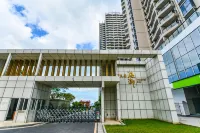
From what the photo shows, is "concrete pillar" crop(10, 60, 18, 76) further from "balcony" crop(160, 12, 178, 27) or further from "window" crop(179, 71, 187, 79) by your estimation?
"balcony" crop(160, 12, 178, 27)

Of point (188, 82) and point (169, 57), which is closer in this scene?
point (188, 82)

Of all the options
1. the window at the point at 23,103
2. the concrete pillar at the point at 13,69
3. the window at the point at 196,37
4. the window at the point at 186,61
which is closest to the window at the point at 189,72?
the window at the point at 186,61

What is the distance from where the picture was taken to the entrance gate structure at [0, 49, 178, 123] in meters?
12.2

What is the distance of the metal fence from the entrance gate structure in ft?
0.60

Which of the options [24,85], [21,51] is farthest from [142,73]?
[21,51]

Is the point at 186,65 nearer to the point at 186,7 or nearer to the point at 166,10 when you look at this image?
the point at 186,7

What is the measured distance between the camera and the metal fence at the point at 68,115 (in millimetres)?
12567

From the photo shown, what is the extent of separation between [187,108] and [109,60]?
1410 centimetres

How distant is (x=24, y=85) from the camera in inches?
495

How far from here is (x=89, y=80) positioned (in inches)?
513

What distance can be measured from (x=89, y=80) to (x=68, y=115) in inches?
185

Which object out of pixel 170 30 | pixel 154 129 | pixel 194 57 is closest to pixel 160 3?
pixel 170 30

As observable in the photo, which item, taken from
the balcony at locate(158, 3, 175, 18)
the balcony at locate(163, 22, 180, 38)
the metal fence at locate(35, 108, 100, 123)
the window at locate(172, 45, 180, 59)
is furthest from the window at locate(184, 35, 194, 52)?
the balcony at locate(158, 3, 175, 18)

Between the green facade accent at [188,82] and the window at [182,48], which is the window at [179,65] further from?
the green facade accent at [188,82]
